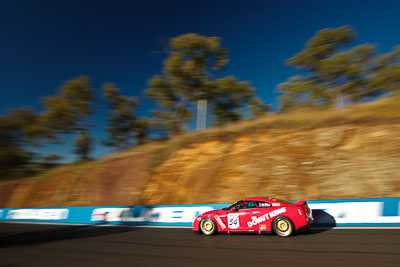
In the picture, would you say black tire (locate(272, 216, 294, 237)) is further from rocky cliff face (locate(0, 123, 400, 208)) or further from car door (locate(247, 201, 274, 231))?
rocky cliff face (locate(0, 123, 400, 208))

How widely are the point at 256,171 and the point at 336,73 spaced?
1724 cm

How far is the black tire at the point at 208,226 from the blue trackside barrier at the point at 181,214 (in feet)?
7.00

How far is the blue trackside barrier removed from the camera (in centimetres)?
834

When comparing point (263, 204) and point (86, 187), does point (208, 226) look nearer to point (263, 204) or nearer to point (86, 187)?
point (263, 204)

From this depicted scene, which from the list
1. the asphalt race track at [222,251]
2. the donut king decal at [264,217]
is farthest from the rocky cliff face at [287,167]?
the donut king decal at [264,217]

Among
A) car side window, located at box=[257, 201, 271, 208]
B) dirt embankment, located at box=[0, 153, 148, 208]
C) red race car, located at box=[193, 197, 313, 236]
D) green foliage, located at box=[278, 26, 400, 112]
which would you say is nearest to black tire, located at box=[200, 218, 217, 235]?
red race car, located at box=[193, 197, 313, 236]

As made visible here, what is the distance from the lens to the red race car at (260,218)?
742 cm

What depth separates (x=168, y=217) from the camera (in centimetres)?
1202

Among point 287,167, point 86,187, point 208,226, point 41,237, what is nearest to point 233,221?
point 208,226

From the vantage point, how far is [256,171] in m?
13.9

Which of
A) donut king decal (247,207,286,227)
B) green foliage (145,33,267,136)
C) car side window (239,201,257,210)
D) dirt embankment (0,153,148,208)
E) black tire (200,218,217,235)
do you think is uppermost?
green foliage (145,33,267,136)

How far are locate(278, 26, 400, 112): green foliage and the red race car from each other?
50.1 feet

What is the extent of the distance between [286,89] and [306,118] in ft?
47.7

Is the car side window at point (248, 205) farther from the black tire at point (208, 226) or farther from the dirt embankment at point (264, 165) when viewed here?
the dirt embankment at point (264, 165)
